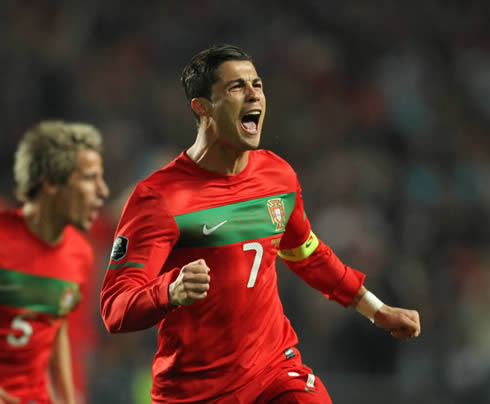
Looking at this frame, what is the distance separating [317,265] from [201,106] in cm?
92

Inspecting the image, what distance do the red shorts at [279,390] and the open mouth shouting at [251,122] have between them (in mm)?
953

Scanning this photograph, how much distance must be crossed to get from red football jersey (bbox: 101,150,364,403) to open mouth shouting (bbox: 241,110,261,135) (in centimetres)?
21

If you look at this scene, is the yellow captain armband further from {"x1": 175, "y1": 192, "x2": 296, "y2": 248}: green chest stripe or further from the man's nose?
the man's nose

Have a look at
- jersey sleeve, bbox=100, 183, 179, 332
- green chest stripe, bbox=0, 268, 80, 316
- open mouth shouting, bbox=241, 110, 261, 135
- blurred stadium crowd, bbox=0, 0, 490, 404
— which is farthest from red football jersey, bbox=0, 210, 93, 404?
blurred stadium crowd, bbox=0, 0, 490, 404

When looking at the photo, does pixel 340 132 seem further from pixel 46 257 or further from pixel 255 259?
pixel 255 259

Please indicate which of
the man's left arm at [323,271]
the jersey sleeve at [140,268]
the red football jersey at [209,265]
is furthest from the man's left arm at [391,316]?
the jersey sleeve at [140,268]

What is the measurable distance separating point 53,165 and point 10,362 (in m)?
1.04

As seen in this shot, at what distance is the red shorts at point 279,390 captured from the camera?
282cm

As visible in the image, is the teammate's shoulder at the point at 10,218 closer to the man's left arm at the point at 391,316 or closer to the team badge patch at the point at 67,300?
the team badge patch at the point at 67,300

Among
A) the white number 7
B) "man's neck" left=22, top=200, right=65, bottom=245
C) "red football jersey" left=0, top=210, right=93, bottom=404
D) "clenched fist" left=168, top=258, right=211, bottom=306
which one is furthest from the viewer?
"man's neck" left=22, top=200, right=65, bottom=245

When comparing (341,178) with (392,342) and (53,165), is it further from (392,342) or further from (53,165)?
(53,165)

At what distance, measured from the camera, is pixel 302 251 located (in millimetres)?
3338

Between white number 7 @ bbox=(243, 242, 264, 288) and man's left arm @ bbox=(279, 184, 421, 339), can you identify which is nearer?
white number 7 @ bbox=(243, 242, 264, 288)

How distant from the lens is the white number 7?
2.91m
